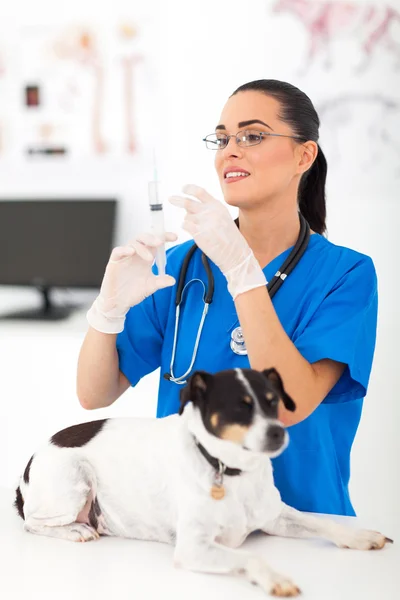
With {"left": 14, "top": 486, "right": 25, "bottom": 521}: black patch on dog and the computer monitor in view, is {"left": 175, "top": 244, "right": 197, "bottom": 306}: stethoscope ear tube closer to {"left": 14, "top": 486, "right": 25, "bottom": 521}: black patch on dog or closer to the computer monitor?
{"left": 14, "top": 486, "right": 25, "bottom": 521}: black patch on dog

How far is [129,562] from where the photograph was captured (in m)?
0.96

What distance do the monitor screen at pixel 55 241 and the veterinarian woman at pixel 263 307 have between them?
171cm

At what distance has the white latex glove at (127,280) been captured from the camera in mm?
1099

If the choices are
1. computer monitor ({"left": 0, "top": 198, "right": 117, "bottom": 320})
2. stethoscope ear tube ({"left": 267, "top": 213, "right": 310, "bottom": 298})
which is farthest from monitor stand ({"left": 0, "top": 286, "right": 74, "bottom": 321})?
stethoscope ear tube ({"left": 267, "top": 213, "right": 310, "bottom": 298})

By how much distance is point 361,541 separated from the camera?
3.28 ft

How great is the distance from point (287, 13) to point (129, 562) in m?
2.36

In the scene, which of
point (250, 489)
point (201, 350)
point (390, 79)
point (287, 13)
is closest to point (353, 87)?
point (390, 79)

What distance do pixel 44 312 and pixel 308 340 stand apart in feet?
6.96

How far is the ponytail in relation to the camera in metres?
1.51

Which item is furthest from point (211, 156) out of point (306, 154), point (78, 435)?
point (78, 435)

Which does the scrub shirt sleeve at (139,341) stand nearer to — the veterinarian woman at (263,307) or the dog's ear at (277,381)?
the veterinarian woman at (263,307)

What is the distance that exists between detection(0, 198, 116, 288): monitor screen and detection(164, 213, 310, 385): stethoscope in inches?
69.5

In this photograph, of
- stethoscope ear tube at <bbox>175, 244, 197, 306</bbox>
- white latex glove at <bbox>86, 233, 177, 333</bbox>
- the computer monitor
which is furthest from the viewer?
the computer monitor

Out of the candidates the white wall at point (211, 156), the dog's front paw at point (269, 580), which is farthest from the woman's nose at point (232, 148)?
the white wall at point (211, 156)
